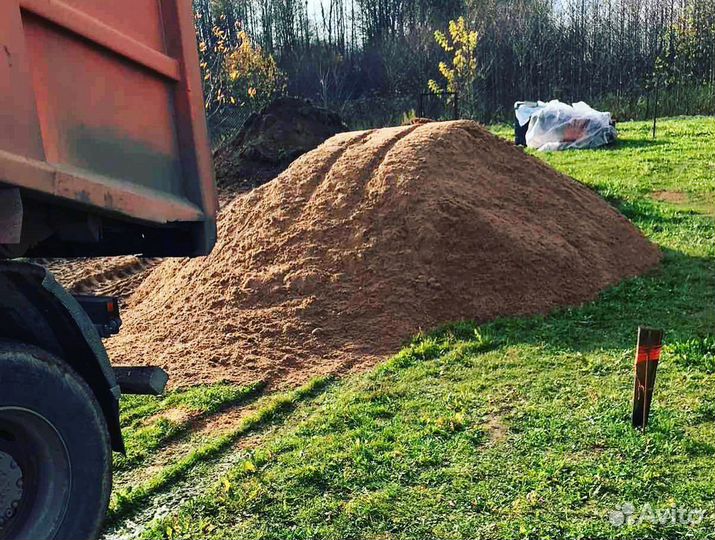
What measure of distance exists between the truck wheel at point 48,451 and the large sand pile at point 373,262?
120 inches

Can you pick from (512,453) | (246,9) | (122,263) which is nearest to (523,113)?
(122,263)

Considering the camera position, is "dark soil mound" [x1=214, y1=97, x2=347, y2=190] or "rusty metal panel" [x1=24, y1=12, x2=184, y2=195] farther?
"dark soil mound" [x1=214, y1=97, x2=347, y2=190]

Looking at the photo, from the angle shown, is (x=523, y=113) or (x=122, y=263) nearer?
(x=122, y=263)

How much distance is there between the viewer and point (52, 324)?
2.86 m

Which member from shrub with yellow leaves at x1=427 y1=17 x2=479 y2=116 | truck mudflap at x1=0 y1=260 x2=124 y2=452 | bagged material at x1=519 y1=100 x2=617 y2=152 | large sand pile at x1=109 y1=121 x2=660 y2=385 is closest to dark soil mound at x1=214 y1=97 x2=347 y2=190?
bagged material at x1=519 y1=100 x2=617 y2=152

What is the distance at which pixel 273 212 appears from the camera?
8.13 meters

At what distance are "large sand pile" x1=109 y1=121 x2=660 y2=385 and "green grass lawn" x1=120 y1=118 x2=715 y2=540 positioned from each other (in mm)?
506

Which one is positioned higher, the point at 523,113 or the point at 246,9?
the point at 246,9

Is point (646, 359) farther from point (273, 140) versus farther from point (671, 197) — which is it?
point (273, 140)

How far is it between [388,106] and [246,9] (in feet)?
47.9

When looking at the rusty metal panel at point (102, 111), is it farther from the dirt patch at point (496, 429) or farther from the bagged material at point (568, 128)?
the bagged material at point (568, 128)

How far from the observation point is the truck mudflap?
271 centimetres

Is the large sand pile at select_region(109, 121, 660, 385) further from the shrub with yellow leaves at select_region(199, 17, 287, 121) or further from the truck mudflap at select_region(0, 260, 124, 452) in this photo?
the shrub with yellow leaves at select_region(199, 17, 287, 121)

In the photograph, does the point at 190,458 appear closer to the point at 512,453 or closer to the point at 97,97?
the point at 512,453
